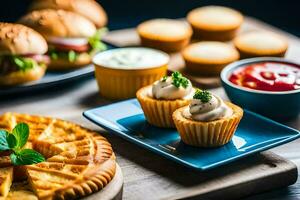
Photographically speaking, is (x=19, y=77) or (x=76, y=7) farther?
(x=76, y=7)

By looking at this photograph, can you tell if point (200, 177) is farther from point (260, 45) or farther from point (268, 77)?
point (260, 45)

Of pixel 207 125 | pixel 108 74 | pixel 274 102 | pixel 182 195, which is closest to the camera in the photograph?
pixel 182 195

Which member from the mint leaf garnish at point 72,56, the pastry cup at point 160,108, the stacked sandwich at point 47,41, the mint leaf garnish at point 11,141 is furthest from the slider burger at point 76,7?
the mint leaf garnish at point 11,141

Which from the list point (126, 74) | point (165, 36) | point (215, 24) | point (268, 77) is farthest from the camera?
point (215, 24)

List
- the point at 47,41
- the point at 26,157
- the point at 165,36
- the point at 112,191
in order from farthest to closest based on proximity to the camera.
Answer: the point at 165,36 < the point at 47,41 < the point at 26,157 < the point at 112,191

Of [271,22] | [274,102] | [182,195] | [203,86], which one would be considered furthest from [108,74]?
[271,22]

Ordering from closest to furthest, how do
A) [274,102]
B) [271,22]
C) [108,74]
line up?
[274,102], [108,74], [271,22]

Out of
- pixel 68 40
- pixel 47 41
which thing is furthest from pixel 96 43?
pixel 47 41

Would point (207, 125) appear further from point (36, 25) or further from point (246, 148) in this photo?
point (36, 25)
